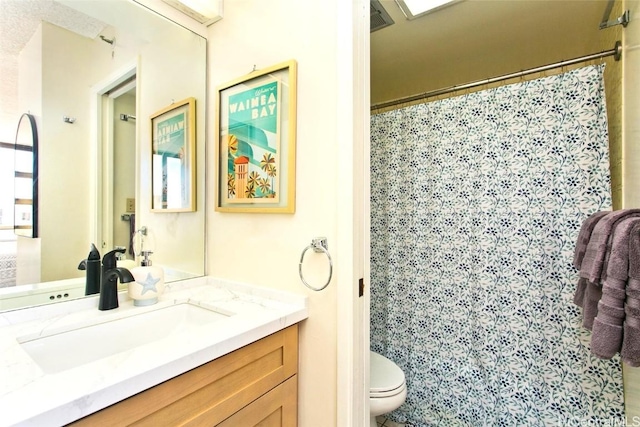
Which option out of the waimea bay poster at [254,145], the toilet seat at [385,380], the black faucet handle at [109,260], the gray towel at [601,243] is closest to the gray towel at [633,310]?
the gray towel at [601,243]

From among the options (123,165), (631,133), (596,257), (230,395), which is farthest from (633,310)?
(123,165)

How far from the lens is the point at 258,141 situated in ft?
3.83

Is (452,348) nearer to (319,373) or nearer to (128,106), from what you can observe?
(319,373)

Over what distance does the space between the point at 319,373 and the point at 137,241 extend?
2.95 feet

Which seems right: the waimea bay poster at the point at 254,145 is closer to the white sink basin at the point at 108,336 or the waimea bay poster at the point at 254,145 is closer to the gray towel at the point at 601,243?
the white sink basin at the point at 108,336

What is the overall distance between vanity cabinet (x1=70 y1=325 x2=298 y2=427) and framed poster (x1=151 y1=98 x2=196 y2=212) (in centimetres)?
80

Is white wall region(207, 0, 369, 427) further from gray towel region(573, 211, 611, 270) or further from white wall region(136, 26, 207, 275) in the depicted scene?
gray towel region(573, 211, 611, 270)

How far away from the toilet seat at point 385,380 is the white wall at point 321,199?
36 cm

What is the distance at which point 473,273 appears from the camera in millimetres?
1481

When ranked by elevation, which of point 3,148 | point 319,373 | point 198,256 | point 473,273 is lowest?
point 319,373

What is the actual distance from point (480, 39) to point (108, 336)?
2511 mm

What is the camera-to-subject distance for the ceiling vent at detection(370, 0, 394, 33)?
Result: 4.97 feet

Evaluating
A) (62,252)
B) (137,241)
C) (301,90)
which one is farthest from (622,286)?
(62,252)

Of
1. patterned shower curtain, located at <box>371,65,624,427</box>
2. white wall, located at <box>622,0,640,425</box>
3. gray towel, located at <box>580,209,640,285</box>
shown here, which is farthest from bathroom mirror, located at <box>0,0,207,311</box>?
white wall, located at <box>622,0,640,425</box>
